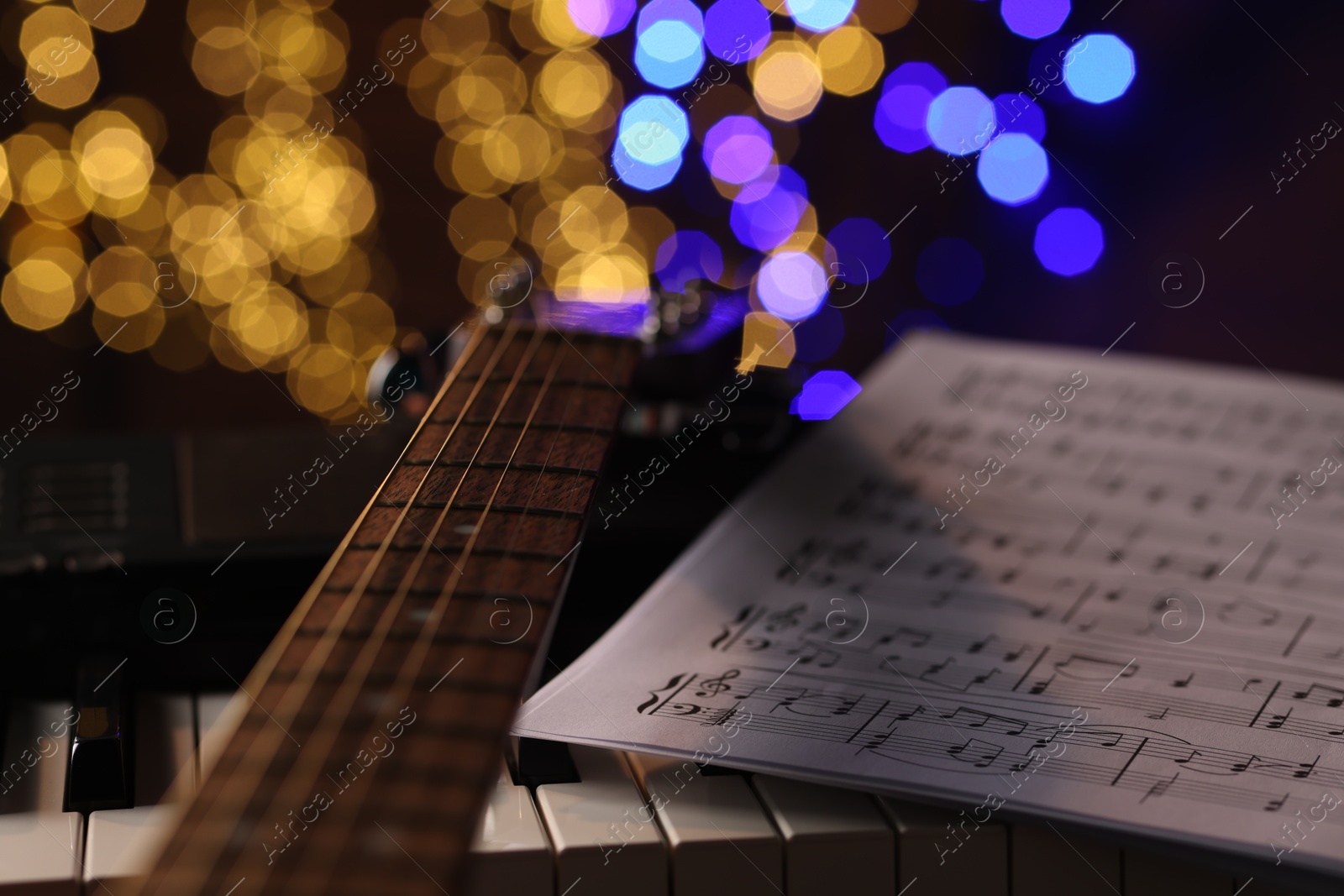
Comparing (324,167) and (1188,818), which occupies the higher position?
(324,167)

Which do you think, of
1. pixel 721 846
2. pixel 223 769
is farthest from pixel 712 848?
pixel 223 769

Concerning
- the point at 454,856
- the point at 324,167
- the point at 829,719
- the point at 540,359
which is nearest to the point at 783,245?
the point at 324,167

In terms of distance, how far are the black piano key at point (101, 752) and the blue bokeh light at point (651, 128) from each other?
1.32 metres

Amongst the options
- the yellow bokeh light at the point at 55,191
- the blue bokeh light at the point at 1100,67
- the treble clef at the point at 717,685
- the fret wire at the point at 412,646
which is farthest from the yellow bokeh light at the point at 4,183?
the blue bokeh light at the point at 1100,67

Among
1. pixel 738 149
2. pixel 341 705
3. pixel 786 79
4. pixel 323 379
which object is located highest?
pixel 786 79

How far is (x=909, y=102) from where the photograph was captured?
5.92 feet

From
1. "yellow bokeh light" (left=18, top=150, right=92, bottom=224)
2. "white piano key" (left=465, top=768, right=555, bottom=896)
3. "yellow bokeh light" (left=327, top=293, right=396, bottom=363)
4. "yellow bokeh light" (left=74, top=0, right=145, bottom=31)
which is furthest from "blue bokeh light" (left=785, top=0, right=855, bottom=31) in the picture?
"white piano key" (left=465, top=768, right=555, bottom=896)

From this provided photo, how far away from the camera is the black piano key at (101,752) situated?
0.51m

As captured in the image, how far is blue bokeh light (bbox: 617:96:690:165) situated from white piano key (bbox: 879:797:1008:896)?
1.42m

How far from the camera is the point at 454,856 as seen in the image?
1.05ft

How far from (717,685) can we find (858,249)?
144 centimetres

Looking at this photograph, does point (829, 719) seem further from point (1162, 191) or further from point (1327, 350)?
point (1162, 191)

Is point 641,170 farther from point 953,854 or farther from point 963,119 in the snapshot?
point 953,854

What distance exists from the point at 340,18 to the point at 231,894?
5.49 ft
